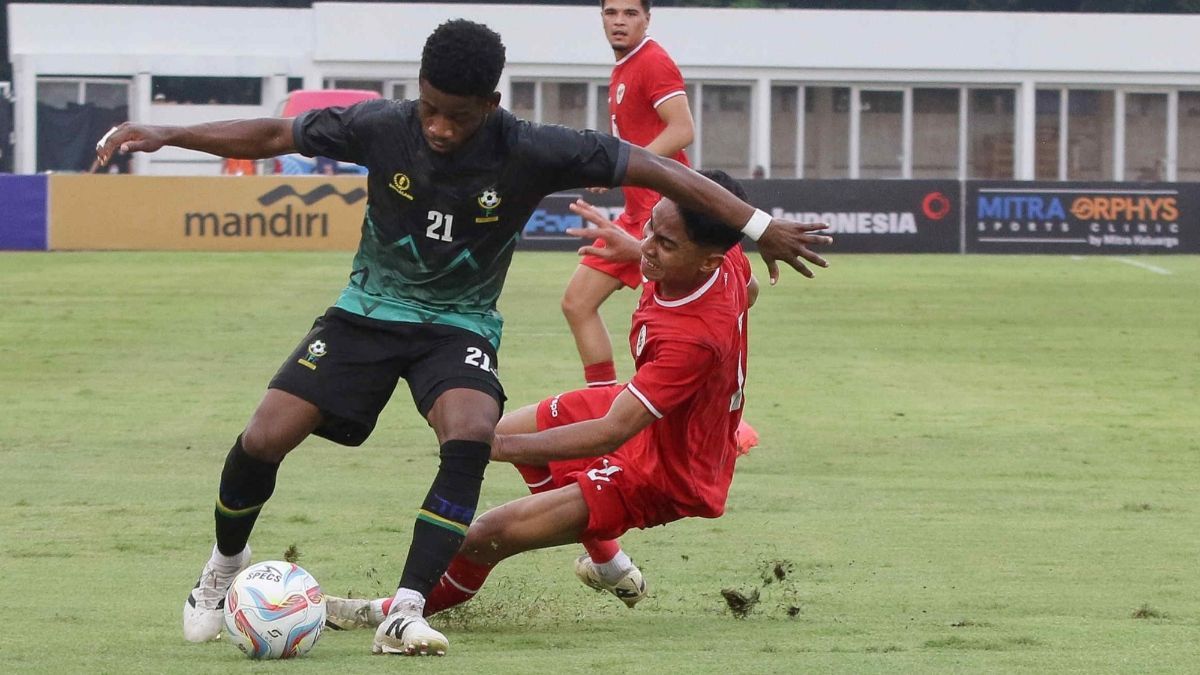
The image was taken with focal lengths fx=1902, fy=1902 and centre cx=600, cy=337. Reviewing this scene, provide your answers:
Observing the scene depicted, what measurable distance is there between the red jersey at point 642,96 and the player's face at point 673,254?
333 cm

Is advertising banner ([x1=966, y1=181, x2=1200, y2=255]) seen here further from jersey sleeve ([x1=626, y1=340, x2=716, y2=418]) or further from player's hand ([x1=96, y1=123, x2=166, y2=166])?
player's hand ([x1=96, y1=123, x2=166, y2=166])

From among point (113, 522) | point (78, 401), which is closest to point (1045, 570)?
point (113, 522)

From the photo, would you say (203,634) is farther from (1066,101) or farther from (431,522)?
(1066,101)

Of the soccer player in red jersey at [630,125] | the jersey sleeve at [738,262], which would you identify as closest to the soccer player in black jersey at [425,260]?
the jersey sleeve at [738,262]

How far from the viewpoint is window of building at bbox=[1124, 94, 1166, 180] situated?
49.9m

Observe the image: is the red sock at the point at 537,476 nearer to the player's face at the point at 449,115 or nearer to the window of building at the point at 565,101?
the player's face at the point at 449,115

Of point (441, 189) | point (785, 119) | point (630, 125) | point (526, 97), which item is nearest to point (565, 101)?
point (526, 97)

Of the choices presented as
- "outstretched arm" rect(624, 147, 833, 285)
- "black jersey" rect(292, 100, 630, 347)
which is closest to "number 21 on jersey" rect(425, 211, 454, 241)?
"black jersey" rect(292, 100, 630, 347)

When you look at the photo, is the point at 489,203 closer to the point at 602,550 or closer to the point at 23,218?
the point at 602,550

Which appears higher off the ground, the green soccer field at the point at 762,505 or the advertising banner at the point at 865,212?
the advertising banner at the point at 865,212

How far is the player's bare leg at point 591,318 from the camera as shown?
10.2 metres

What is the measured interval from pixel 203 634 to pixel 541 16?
141 ft

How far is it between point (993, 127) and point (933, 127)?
5.22 ft

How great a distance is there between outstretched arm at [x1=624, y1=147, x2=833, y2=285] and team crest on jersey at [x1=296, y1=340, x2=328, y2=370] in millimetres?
1176
